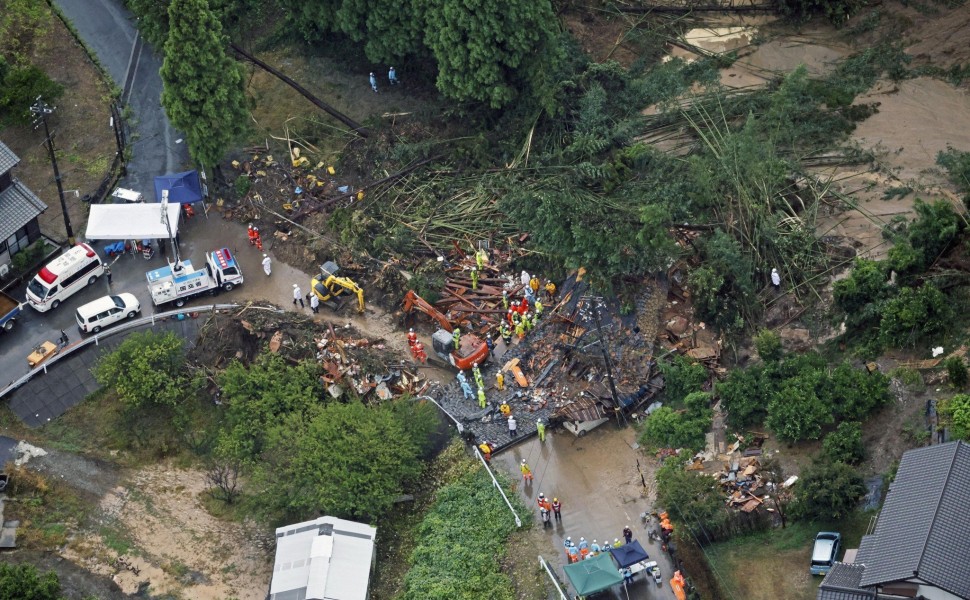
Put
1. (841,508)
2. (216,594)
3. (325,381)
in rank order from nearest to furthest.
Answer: (841,508)
(216,594)
(325,381)

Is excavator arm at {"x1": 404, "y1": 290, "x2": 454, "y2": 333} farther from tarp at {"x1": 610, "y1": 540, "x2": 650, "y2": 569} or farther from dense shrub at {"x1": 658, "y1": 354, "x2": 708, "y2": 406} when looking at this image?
tarp at {"x1": 610, "y1": 540, "x2": 650, "y2": 569}

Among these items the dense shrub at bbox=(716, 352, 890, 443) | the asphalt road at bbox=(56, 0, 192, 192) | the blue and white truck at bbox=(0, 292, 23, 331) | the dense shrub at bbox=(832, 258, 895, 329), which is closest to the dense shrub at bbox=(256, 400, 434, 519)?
the dense shrub at bbox=(716, 352, 890, 443)

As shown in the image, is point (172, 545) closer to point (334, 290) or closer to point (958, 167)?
point (334, 290)

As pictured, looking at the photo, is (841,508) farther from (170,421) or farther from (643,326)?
(170,421)

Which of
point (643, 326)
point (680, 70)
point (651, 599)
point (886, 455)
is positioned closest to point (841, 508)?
point (886, 455)

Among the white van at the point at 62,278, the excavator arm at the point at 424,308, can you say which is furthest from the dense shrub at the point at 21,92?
the excavator arm at the point at 424,308
